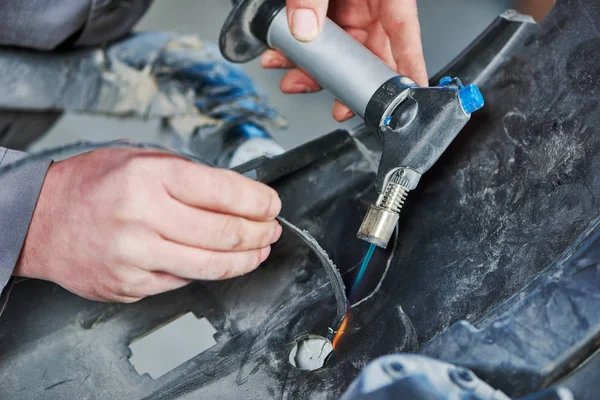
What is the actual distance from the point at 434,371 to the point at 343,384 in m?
0.14

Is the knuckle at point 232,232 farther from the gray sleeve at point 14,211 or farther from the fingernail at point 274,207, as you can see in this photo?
the gray sleeve at point 14,211

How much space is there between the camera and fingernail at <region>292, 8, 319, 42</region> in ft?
1.87

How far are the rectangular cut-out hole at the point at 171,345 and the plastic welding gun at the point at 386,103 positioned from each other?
19cm

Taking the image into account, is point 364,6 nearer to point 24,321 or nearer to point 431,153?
point 431,153

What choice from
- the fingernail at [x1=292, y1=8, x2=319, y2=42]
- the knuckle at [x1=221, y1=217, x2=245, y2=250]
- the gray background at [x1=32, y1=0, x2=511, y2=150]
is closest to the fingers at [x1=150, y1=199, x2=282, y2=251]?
the knuckle at [x1=221, y1=217, x2=245, y2=250]

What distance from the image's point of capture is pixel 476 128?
0.58 metres

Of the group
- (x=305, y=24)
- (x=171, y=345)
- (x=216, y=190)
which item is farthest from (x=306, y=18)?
(x=171, y=345)

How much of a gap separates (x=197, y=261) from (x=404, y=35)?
0.39 m

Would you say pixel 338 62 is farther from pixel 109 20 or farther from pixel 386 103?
pixel 109 20

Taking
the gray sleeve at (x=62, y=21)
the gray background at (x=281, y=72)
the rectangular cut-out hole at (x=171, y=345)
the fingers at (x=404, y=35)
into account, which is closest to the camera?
the rectangular cut-out hole at (x=171, y=345)

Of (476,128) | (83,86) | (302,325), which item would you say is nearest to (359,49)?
(476,128)

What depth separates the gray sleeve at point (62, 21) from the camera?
2.50 ft

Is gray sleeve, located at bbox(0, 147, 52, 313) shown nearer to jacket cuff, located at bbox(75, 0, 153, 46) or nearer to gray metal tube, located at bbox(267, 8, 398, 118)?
gray metal tube, located at bbox(267, 8, 398, 118)

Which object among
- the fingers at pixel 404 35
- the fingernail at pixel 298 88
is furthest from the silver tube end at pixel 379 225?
the fingernail at pixel 298 88
